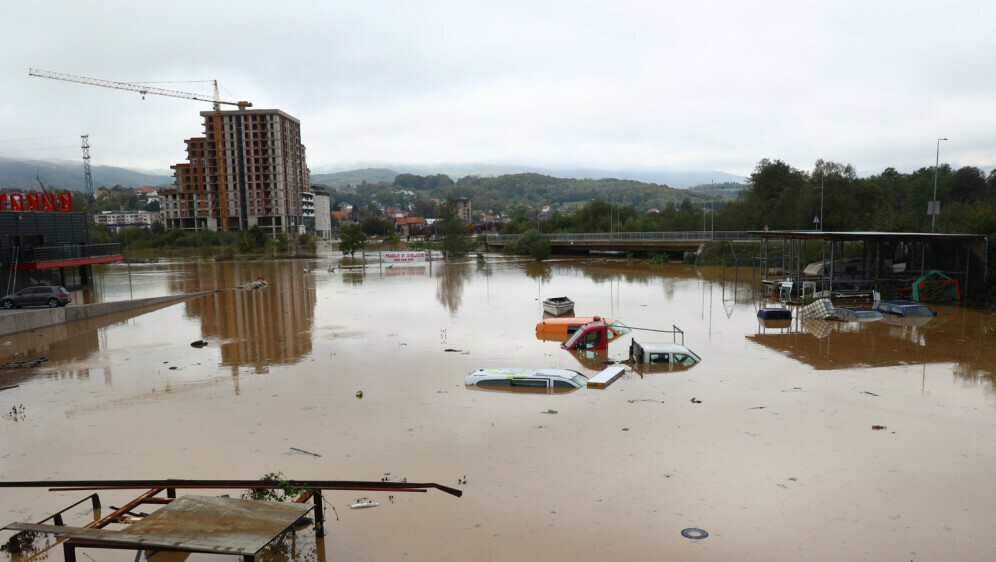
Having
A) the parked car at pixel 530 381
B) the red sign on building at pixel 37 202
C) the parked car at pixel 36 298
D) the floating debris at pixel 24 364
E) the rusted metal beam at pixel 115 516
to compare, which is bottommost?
the floating debris at pixel 24 364

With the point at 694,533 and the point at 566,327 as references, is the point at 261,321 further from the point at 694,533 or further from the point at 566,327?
the point at 694,533

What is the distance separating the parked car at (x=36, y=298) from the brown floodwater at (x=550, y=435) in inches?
213

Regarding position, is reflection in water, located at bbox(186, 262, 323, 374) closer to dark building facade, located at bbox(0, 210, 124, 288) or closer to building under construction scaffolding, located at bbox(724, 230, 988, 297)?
dark building facade, located at bbox(0, 210, 124, 288)

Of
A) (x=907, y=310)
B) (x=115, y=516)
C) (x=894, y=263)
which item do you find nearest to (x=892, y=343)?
(x=907, y=310)

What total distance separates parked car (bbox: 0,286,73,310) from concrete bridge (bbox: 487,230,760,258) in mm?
54204

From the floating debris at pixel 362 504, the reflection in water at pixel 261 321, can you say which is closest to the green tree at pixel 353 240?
the reflection in water at pixel 261 321

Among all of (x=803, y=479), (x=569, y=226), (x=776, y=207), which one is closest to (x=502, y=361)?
(x=803, y=479)

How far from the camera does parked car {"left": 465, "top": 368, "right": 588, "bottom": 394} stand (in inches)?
734

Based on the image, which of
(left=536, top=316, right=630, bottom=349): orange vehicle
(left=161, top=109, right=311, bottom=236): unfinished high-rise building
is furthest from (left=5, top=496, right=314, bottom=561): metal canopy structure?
(left=161, top=109, right=311, bottom=236): unfinished high-rise building

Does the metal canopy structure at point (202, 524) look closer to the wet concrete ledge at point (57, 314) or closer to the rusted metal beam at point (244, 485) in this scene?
the rusted metal beam at point (244, 485)

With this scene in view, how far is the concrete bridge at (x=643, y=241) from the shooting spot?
2736 inches

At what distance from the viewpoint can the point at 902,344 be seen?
80.5 ft

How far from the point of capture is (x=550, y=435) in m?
14.7

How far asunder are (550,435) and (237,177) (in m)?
140
